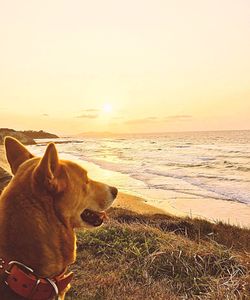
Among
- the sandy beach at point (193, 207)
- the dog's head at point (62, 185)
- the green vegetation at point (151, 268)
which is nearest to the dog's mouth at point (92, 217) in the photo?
the dog's head at point (62, 185)

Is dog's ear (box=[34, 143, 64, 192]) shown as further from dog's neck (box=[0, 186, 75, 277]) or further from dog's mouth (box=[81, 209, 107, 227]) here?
dog's mouth (box=[81, 209, 107, 227])

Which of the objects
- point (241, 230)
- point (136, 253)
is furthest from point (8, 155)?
point (241, 230)

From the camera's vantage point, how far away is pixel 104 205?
3.54 metres

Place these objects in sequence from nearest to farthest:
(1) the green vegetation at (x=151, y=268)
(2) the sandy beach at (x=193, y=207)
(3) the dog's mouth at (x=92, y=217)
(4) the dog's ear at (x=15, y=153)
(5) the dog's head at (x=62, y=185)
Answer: (5) the dog's head at (x=62, y=185) → (4) the dog's ear at (x=15, y=153) → (3) the dog's mouth at (x=92, y=217) → (1) the green vegetation at (x=151, y=268) → (2) the sandy beach at (x=193, y=207)

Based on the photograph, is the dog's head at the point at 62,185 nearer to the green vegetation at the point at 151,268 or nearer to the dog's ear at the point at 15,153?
the dog's ear at the point at 15,153

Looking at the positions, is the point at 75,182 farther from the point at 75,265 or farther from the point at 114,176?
the point at 114,176

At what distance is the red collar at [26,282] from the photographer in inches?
98.5

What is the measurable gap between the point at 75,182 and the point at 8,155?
0.71 meters

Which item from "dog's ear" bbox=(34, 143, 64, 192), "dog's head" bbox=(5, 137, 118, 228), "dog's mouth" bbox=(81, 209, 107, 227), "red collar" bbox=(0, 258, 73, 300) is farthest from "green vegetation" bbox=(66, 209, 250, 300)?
"dog's ear" bbox=(34, 143, 64, 192)

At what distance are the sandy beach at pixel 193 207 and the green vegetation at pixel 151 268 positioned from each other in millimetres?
5960

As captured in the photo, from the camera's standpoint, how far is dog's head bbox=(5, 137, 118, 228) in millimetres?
2609

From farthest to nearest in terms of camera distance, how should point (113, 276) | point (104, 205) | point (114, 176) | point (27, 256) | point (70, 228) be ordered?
1. point (114, 176)
2. point (113, 276)
3. point (104, 205)
4. point (70, 228)
5. point (27, 256)

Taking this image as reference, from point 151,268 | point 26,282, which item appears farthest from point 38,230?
point 151,268

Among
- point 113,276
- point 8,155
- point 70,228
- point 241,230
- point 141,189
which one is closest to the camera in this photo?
point 70,228
